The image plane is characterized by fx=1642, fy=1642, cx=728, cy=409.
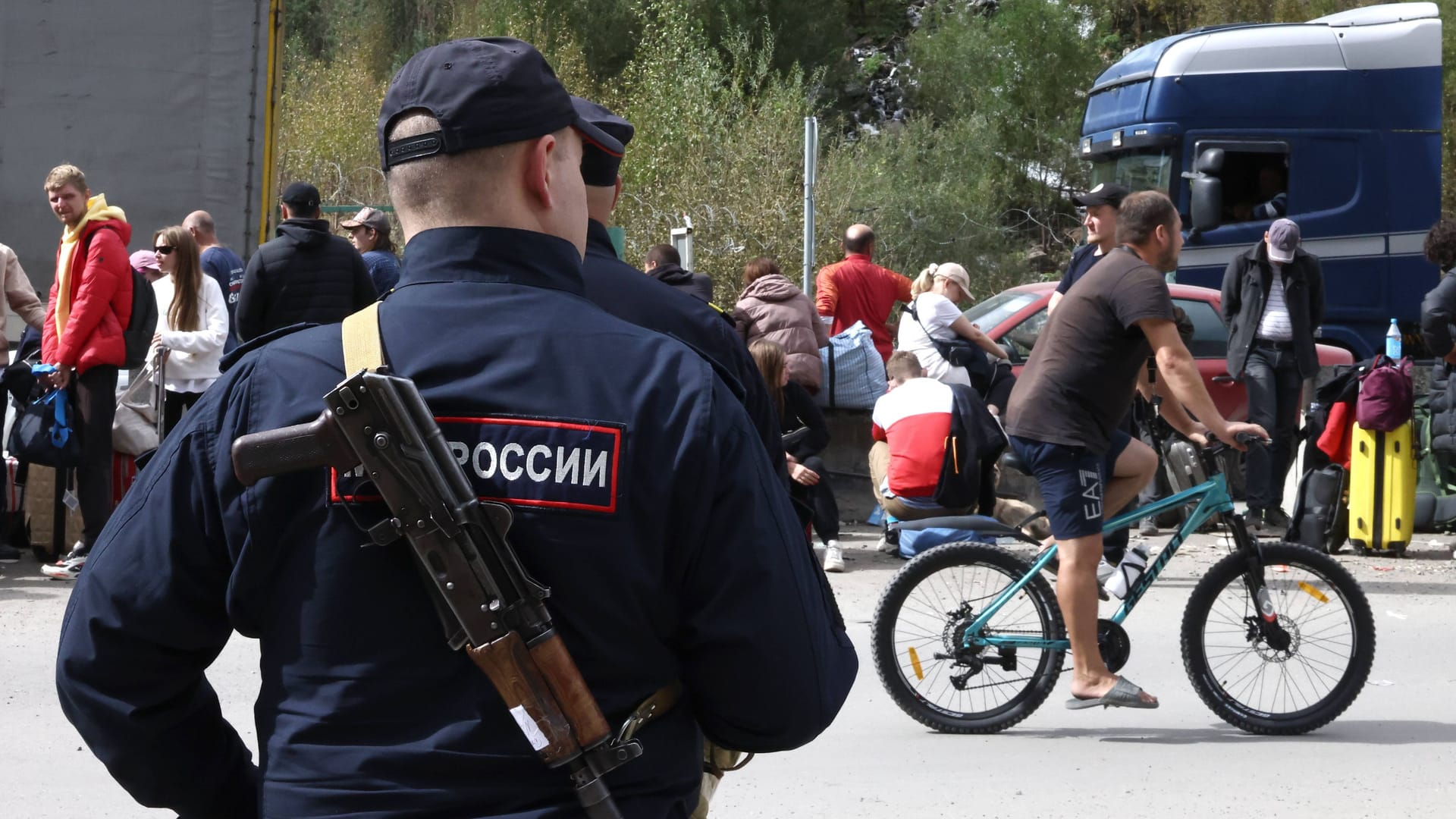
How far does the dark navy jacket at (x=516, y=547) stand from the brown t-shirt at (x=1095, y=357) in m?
3.80

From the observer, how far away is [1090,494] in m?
5.54

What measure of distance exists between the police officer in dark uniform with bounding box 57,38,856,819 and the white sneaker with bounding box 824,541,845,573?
23.6 ft

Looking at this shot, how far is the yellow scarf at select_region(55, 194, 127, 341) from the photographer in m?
8.54

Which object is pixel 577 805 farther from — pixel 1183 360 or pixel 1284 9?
pixel 1284 9

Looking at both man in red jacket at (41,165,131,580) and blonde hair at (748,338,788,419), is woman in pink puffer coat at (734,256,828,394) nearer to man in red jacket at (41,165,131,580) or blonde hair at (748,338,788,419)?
blonde hair at (748,338,788,419)

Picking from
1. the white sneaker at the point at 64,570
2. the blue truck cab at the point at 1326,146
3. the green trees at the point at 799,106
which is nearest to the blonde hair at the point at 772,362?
the white sneaker at the point at 64,570

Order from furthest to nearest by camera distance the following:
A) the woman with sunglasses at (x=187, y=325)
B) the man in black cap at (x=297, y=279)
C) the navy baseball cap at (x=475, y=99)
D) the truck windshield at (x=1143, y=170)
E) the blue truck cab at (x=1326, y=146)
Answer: the truck windshield at (x=1143, y=170)
the blue truck cab at (x=1326, y=146)
the woman with sunglasses at (x=187, y=325)
the man in black cap at (x=297, y=279)
the navy baseball cap at (x=475, y=99)

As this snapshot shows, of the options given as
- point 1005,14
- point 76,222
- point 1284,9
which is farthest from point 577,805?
point 1005,14

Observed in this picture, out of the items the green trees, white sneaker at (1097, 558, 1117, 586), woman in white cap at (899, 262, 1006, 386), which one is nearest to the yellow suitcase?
woman in white cap at (899, 262, 1006, 386)

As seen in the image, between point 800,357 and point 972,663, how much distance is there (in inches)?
173

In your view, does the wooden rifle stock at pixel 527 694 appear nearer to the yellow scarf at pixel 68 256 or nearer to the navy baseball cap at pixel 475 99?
the navy baseball cap at pixel 475 99

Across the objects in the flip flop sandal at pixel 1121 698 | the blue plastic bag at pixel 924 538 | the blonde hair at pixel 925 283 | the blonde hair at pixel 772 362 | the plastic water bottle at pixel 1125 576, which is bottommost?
the blue plastic bag at pixel 924 538

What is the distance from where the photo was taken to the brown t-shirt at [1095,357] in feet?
18.2

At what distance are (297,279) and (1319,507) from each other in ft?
19.9
